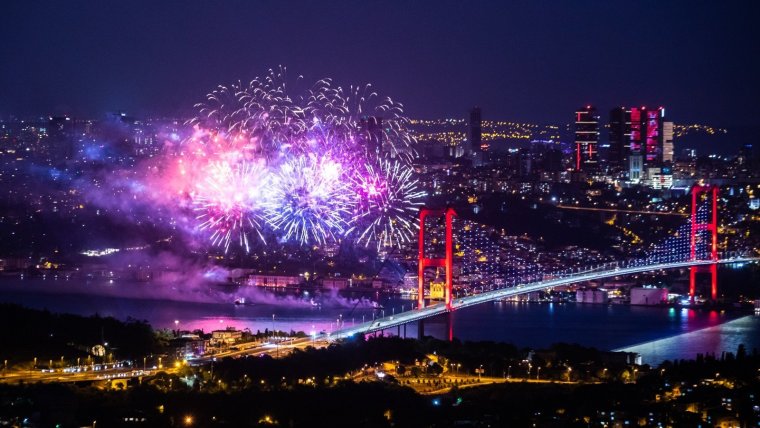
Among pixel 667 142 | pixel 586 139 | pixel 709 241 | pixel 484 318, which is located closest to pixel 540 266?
pixel 709 241

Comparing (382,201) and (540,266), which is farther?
(540,266)

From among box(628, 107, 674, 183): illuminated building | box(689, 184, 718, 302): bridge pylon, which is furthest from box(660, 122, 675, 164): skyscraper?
box(689, 184, 718, 302): bridge pylon

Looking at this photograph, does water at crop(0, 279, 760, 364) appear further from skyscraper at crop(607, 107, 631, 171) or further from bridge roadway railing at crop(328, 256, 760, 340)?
skyscraper at crop(607, 107, 631, 171)

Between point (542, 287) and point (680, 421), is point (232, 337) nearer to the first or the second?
point (542, 287)

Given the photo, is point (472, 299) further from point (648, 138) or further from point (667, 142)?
point (667, 142)

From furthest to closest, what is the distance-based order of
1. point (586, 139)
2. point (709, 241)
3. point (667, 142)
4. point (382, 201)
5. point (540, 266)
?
point (667, 142), point (586, 139), point (709, 241), point (540, 266), point (382, 201)
